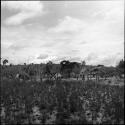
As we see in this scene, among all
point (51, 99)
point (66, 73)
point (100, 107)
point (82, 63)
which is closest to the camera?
point (100, 107)

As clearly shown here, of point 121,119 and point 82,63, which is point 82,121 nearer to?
point 121,119

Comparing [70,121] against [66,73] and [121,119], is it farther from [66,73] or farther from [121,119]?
[66,73]

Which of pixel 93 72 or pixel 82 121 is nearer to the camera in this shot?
pixel 82 121

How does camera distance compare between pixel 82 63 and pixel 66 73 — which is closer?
pixel 66 73

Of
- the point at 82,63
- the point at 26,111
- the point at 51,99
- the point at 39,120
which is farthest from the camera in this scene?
→ the point at 82,63

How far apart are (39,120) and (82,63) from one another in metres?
65.3

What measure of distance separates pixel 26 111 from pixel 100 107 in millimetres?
4232

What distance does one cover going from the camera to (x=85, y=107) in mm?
12555

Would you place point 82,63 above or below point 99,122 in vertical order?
above

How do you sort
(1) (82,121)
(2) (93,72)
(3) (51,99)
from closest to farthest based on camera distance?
(1) (82,121)
(3) (51,99)
(2) (93,72)

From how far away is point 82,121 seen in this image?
33.0 ft

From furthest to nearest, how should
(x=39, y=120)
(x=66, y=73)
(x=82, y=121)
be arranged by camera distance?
(x=66, y=73)
(x=39, y=120)
(x=82, y=121)

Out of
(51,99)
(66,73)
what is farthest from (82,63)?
(51,99)

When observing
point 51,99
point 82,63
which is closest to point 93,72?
point 82,63
